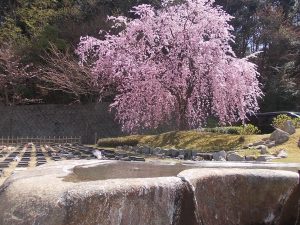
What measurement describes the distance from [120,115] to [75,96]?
8.08 metres

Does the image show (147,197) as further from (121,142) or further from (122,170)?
(121,142)

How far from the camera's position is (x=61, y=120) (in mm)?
25172

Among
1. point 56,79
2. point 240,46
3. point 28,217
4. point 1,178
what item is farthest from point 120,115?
point 28,217

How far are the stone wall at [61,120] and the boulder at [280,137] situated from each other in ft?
40.1

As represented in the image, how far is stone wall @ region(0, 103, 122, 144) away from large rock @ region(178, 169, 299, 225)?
20079 millimetres

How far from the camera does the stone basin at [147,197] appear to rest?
322cm

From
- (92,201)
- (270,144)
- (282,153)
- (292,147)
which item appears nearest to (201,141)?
(270,144)

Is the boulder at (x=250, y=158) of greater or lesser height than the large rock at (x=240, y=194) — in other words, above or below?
above

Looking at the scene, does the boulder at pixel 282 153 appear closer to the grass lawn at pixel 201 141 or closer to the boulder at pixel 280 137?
the grass lawn at pixel 201 141

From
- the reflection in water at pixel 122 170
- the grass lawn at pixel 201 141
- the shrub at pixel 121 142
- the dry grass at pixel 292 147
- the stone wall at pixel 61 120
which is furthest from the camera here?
Answer: the stone wall at pixel 61 120

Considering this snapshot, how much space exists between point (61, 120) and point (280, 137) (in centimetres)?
1465

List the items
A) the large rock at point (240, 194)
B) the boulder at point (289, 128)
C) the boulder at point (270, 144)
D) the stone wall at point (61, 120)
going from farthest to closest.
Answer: the stone wall at point (61, 120) → the boulder at point (289, 128) → the boulder at point (270, 144) → the large rock at point (240, 194)

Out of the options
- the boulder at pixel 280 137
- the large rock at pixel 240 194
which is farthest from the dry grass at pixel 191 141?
the large rock at pixel 240 194

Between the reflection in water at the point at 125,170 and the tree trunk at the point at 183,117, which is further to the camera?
the tree trunk at the point at 183,117
